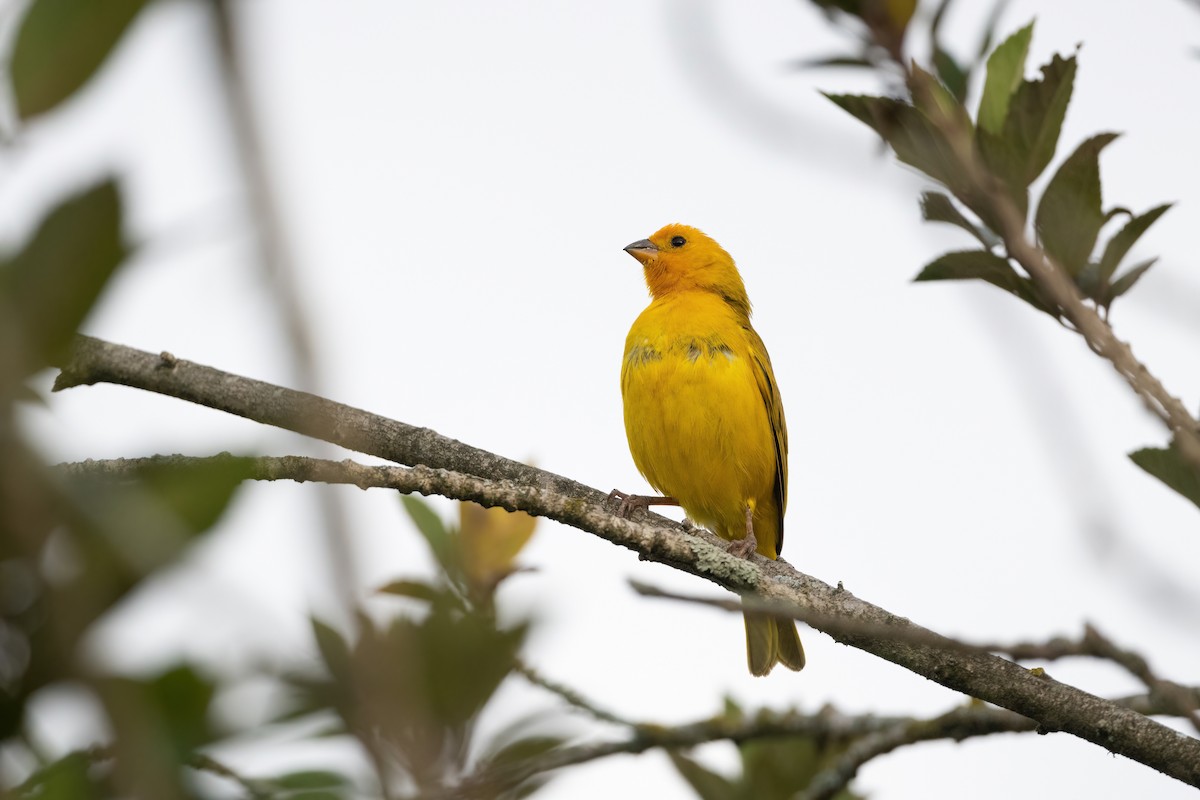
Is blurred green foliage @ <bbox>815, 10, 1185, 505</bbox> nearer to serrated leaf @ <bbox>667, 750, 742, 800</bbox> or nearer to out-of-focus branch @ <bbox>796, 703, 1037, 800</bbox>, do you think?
out-of-focus branch @ <bbox>796, 703, 1037, 800</bbox>

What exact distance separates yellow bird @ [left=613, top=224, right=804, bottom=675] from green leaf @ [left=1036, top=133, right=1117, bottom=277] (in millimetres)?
3881

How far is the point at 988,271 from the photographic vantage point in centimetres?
300

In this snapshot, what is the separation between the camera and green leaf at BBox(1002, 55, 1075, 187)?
9.45 ft

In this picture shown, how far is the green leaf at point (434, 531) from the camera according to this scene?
15.1 feet

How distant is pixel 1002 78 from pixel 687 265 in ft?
18.2

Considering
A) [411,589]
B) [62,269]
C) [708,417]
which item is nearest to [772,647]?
[708,417]

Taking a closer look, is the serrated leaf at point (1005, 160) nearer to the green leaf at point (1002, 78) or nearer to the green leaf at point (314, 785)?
the green leaf at point (1002, 78)

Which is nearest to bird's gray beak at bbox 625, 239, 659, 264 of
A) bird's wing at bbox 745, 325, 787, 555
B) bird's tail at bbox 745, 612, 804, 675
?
bird's wing at bbox 745, 325, 787, 555

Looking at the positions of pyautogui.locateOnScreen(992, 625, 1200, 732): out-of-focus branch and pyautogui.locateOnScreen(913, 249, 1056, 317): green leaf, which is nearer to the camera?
pyautogui.locateOnScreen(992, 625, 1200, 732): out-of-focus branch

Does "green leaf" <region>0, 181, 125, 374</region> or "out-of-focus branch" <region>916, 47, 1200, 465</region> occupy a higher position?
"out-of-focus branch" <region>916, 47, 1200, 465</region>

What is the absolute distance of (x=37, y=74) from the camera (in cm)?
126

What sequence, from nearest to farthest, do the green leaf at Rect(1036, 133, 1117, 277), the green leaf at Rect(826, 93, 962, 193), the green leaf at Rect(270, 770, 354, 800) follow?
the green leaf at Rect(270, 770, 354, 800) < the green leaf at Rect(826, 93, 962, 193) < the green leaf at Rect(1036, 133, 1117, 277)

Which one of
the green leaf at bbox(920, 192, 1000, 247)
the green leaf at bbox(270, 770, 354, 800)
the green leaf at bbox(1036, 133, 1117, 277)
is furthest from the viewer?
the green leaf at bbox(1036, 133, 1117, 277)

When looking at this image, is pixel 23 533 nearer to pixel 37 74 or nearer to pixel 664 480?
pixel 37 74
